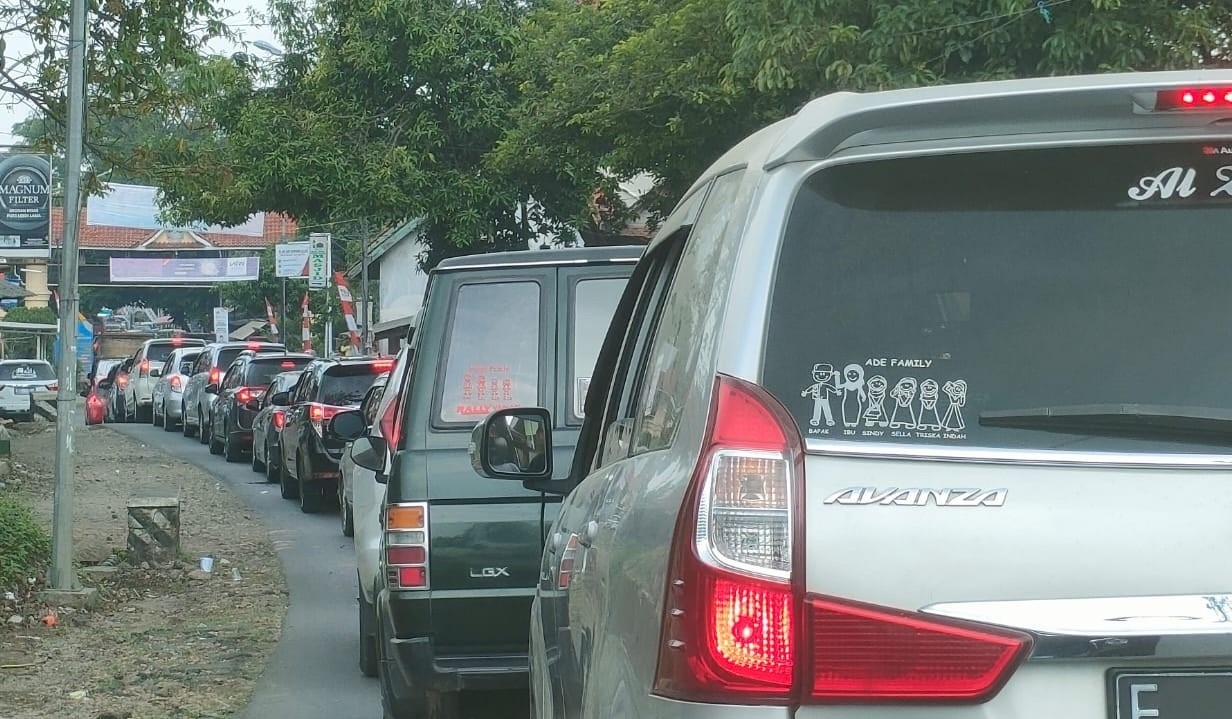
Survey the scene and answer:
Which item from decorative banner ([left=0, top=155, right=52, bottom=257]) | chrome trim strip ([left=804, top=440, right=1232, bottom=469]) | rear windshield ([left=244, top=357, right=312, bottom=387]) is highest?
decorative banner ([left=0, top=155, right=52, bottom=257])

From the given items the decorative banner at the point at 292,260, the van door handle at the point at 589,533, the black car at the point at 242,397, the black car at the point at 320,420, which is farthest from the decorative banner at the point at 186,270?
the van door handle at the point at 589,533

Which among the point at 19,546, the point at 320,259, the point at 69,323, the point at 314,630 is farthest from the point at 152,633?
the point at 320,259

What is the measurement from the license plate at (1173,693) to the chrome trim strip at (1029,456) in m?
0.29

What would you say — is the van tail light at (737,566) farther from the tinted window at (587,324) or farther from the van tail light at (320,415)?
the van tail light at (320,415)

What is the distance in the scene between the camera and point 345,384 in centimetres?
1866

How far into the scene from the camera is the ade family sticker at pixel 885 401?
2.39m

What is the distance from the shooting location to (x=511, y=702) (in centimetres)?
795

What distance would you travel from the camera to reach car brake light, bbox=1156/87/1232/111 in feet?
8.17

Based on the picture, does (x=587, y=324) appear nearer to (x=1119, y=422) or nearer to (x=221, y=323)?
→ (x=1119, y=422)

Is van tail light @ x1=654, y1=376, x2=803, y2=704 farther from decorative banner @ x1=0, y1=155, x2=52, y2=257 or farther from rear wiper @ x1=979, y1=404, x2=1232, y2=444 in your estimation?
decorative banner @ x1=0, y1=155, x2=52, y2=257

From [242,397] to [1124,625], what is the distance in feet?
79.5

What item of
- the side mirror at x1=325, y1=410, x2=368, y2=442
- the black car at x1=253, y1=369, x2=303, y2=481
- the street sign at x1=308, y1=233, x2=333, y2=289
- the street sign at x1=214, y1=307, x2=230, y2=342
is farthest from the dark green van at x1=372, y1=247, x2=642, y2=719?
the street sign at x1=214, y1=307, x2=230, y2=342

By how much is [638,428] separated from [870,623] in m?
1.10

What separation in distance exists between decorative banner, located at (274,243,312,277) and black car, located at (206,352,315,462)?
2044cm
